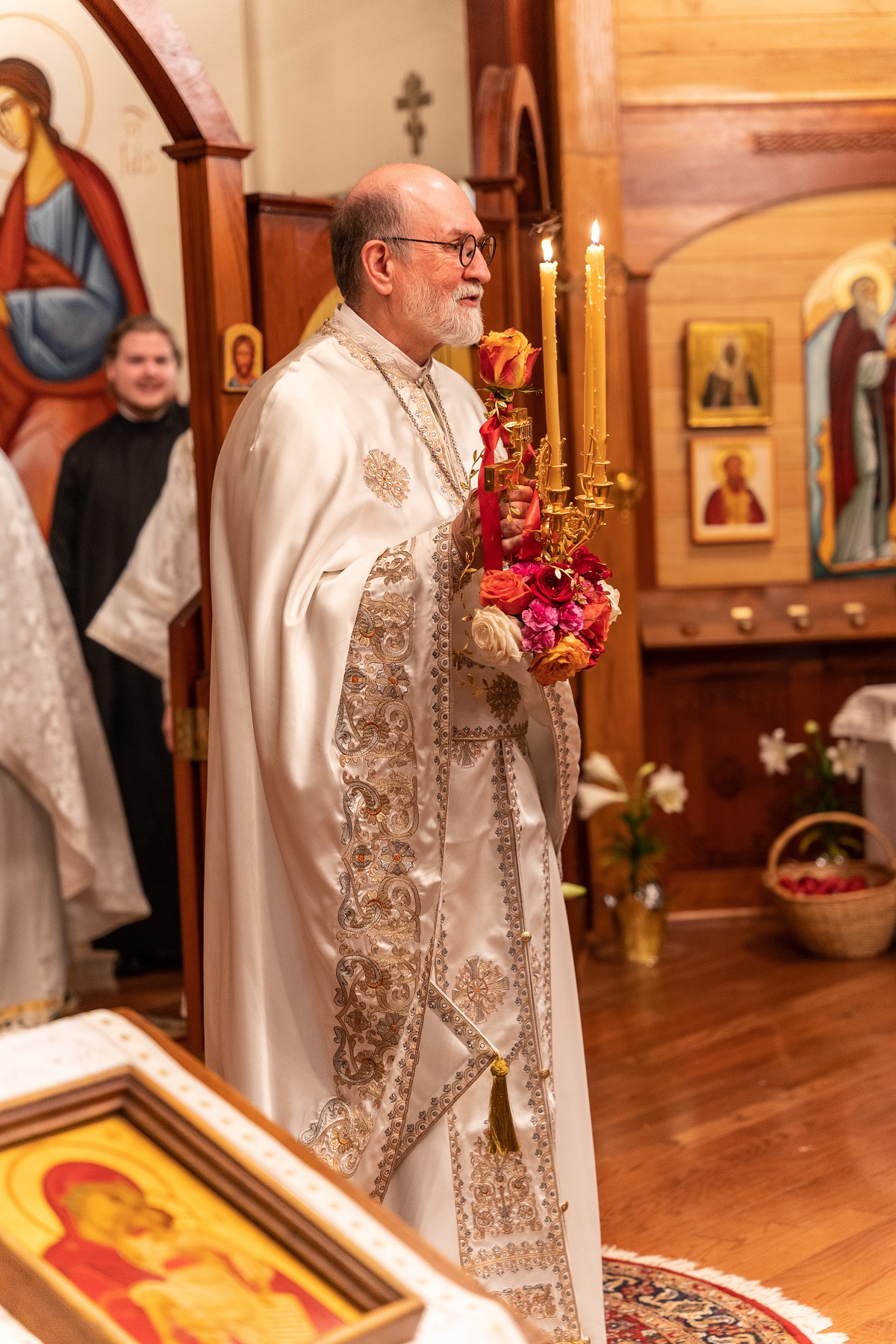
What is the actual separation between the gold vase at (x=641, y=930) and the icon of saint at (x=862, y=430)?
5.66 ft

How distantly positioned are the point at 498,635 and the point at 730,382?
15.3 ft

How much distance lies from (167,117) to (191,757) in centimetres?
134

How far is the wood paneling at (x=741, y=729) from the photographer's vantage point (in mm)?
6422

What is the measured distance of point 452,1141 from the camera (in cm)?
243

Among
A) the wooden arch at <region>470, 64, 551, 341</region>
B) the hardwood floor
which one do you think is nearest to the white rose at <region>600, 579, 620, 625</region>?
the hardwood floor

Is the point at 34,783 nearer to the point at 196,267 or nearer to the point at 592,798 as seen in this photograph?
the point at 196,267

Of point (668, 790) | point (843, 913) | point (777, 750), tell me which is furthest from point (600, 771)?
point (843, 913)

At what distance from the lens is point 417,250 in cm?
247

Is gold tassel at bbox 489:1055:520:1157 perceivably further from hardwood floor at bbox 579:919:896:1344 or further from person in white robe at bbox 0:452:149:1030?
person in white robe at bbox 0:452:149:1030

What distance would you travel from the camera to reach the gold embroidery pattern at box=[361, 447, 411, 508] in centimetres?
244

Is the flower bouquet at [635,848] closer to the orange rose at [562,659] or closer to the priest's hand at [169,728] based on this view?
the priest's hand at [169,728]

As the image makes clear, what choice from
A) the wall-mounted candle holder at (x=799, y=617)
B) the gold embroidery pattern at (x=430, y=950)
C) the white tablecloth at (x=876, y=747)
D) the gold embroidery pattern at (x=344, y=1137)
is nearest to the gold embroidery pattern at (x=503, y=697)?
the gold embroidery pattern at (x=430, y=950)

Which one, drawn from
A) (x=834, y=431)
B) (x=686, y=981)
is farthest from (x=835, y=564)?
(x=686, y=981)

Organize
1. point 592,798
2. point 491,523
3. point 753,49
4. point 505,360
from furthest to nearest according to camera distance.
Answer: point 753,49 → point 592,798 → point 491,523 → point 505,360
